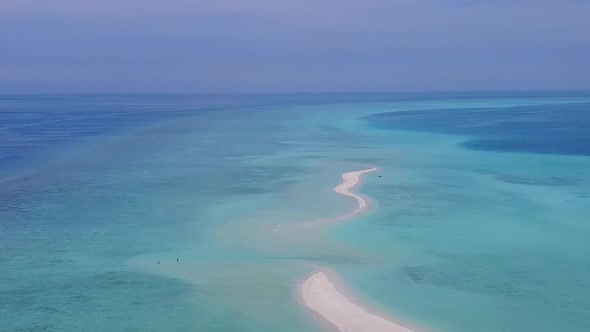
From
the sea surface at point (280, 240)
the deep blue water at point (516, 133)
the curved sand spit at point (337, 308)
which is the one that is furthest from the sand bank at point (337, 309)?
the deep blue water at point (516, 133)

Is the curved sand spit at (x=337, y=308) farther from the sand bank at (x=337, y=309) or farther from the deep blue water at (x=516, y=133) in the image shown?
the deep blue water at (x=516, y=133)

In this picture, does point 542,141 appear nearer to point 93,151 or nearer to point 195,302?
point 93,151

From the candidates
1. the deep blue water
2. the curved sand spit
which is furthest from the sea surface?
the deep blue water

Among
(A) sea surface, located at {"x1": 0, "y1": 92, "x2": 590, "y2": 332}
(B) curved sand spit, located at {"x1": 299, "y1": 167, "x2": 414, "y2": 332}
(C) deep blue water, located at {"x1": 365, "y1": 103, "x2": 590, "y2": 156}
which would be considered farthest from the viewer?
(C) deep blue water, located at {"x1": 365, "y1": 103, "x2": 590, "y2": 156}

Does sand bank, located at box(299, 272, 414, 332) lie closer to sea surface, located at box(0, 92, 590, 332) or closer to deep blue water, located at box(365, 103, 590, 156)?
sea surface, located at box(0, 92, 590, 332)

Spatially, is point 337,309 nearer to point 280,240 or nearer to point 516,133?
point 280,240
